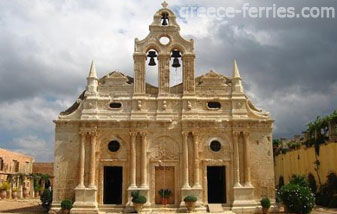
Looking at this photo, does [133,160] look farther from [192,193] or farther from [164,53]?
[164,53]

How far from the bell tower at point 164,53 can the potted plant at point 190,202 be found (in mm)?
6578

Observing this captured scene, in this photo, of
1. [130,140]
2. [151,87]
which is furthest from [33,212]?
[151,87]

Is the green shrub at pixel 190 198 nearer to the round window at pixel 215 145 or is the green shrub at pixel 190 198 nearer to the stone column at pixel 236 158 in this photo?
the stone column at pixel 236 158

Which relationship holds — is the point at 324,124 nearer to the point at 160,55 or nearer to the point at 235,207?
the point at 235,207

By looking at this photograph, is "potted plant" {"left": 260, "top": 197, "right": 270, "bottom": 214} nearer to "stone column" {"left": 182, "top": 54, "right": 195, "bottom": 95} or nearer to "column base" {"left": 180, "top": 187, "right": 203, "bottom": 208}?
"column base" {"left": 180, "top": 187, "right": 203, "bottom": 208}

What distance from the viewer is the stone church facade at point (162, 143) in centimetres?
2481

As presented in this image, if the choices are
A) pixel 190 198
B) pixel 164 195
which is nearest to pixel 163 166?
pixel 164 195

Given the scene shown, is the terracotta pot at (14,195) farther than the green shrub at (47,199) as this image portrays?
Yes

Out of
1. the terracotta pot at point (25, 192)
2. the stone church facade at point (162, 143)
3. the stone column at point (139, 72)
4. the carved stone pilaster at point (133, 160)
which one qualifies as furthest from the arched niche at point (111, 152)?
the terracotta pot at point (25, 192)

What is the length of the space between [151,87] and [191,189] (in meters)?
7.21

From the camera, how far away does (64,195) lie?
24.7 metres

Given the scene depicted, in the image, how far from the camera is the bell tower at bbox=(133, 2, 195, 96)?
26.3 metres

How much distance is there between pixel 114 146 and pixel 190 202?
5.95m

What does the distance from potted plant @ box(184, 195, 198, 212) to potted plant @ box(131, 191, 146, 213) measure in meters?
2.56
